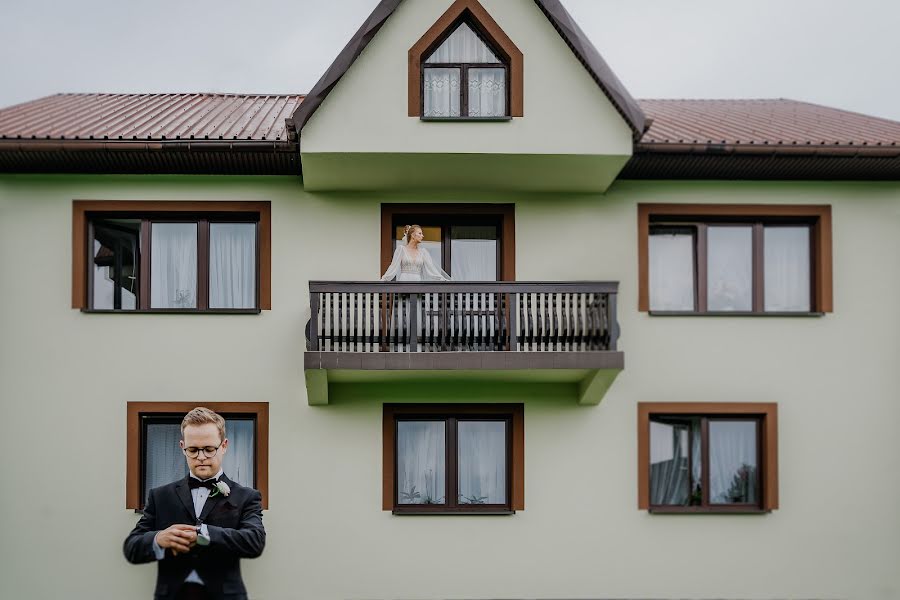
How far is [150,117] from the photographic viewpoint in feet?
38.0

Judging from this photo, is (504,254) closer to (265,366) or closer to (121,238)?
(265,366)

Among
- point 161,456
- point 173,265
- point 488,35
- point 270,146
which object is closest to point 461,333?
point 270,146

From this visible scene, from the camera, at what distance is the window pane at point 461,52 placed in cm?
1021

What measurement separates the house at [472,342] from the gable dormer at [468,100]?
38 mm

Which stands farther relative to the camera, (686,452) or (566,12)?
(686,452)

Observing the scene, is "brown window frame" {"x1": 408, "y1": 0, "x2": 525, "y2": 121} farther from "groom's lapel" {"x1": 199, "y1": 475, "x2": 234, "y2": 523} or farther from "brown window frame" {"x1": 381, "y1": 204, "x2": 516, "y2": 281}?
"groom's lapel" {"x1": 199, "y1": 475, "x2": 234, "y2": 523}

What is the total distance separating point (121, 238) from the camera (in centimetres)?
1098

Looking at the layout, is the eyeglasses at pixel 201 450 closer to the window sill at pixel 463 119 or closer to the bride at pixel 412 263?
the bride at pixel 412 263

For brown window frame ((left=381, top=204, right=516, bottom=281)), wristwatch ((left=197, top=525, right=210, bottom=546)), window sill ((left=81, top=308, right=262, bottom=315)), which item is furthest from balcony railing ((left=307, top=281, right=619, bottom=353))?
wristwatch ((left=197, top=525, right=210, bottom=546))

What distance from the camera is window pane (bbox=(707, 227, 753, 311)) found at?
1107 cm

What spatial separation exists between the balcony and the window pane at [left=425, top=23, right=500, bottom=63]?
8.78 ft

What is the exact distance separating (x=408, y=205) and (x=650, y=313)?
332cm

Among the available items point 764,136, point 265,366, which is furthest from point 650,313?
point 265,366

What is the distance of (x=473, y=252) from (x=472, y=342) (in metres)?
1.58
